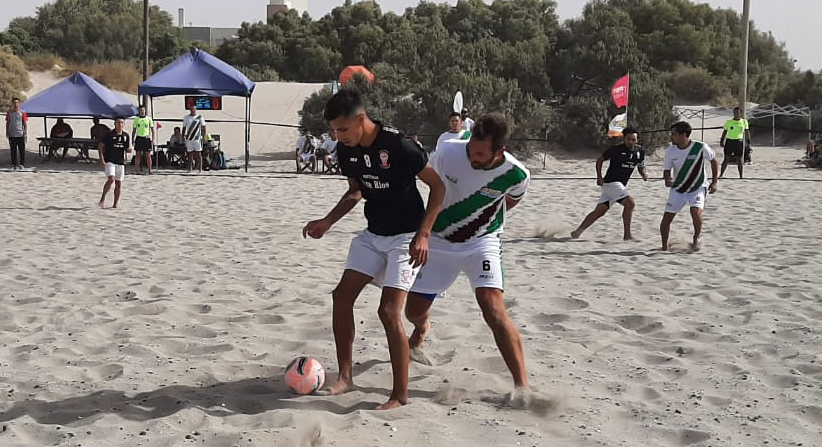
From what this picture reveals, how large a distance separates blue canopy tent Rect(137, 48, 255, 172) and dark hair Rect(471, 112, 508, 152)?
16937mm

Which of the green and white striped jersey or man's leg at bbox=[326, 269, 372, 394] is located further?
the green and white striped jersey

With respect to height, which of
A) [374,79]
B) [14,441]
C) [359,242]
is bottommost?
[14,441]

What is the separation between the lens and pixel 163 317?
6.18 meters

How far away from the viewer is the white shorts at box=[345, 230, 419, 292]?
173 inches

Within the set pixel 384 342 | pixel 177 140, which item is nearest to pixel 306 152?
pixel 177 140

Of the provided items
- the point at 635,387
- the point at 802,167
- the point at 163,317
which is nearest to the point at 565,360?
the point at 635,387

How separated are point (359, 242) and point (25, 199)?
35.6ft

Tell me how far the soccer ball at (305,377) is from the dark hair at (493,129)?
1408 mm

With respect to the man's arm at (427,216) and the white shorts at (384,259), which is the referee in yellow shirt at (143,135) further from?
the man's arm at (427,216)

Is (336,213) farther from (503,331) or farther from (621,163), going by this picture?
(621,163)

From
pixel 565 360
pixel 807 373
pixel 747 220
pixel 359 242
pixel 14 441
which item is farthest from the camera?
pixel 747 220

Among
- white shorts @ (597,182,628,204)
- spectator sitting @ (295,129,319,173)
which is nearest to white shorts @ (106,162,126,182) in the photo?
white shorts @ (597,182,628,204)

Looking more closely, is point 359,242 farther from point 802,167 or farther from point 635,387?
point 802,167

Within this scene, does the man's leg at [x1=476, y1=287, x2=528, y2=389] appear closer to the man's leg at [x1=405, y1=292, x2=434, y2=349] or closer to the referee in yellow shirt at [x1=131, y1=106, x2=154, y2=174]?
the man's leg at [x1=405, y1=292, x2=434, y2=349]
